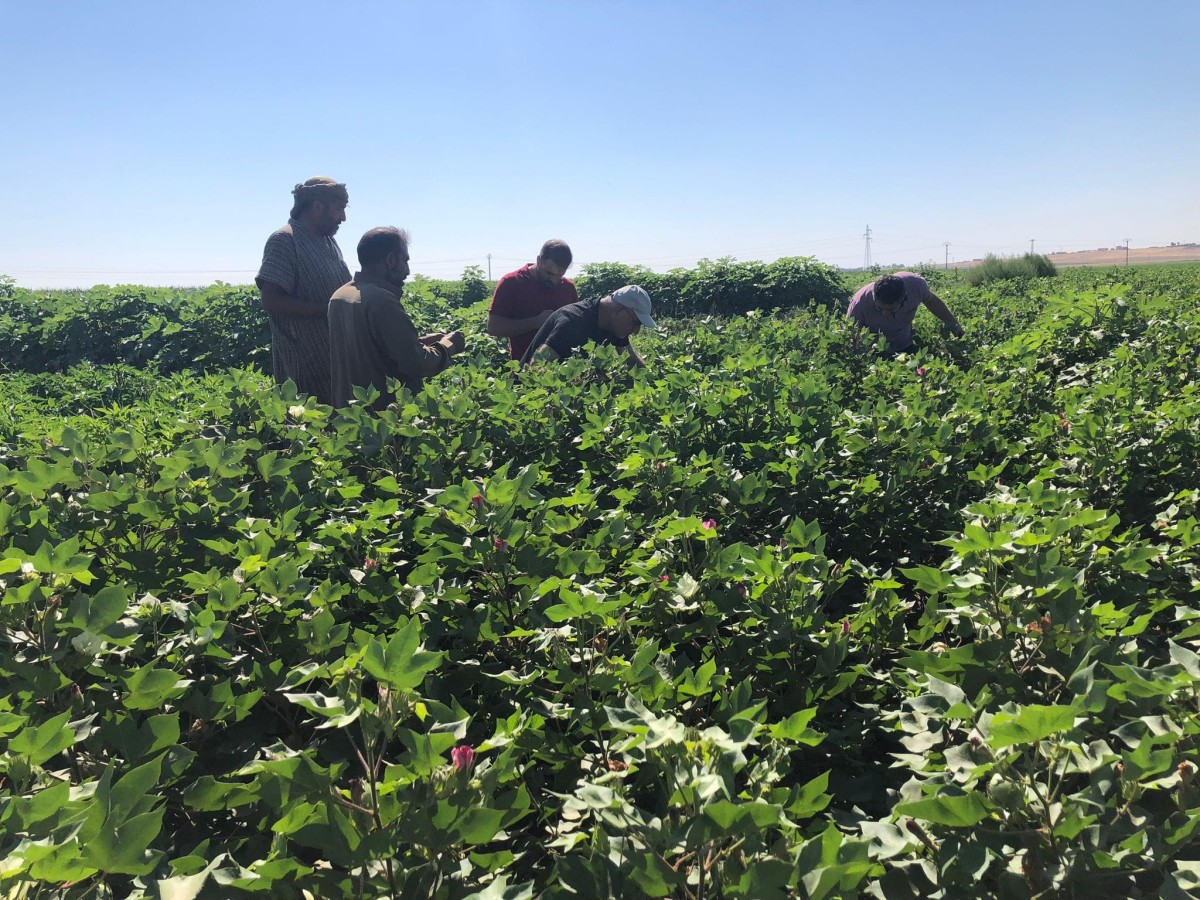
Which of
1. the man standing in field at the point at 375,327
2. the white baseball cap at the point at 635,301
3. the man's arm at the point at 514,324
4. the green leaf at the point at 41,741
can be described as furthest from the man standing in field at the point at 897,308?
the green leaf at the point at 41,741

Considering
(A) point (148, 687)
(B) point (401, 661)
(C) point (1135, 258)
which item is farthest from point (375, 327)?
(C) point (1135, 258)

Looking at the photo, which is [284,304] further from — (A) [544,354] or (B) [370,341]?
(A) [544,354]

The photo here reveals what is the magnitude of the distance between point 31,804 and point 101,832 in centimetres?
16

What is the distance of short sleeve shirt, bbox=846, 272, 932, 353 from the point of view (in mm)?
6625

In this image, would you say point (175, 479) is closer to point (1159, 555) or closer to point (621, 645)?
point (621, 645)

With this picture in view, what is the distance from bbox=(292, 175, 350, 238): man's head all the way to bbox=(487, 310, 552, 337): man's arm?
4.95 ft

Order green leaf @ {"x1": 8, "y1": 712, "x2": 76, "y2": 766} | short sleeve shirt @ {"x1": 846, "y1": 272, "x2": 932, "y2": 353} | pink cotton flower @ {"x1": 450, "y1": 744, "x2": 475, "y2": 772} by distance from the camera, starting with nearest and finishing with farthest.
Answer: pink cotton flower @ {"x1": 450, "y1": 744, "x2": 475, "y2": 772} → green leaf @ {"x1": 8, "y1": 712, "x2": 76, "y2": 766} → short sleeve shirt @ {"x1": 846, "y1": 272, "x2": 932, "y2": 353}

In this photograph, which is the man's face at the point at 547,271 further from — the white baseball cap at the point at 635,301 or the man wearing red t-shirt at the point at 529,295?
the white baseball cap at the point at 635,301

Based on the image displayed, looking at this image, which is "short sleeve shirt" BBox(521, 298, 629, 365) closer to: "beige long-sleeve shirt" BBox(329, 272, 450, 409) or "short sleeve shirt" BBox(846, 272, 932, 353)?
"beige long-sleeve shirt" BBox(329, 272, 450, 409)

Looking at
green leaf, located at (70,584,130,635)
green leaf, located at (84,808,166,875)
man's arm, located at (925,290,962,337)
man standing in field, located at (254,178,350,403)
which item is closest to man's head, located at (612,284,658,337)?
man standing in field, located at (254,178,350,403)

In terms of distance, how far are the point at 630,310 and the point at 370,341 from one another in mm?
1939

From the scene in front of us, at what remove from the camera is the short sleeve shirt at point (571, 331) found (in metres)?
5.53

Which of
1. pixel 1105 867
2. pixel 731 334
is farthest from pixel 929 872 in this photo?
pixel 731 334

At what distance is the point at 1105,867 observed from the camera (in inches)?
39.6
